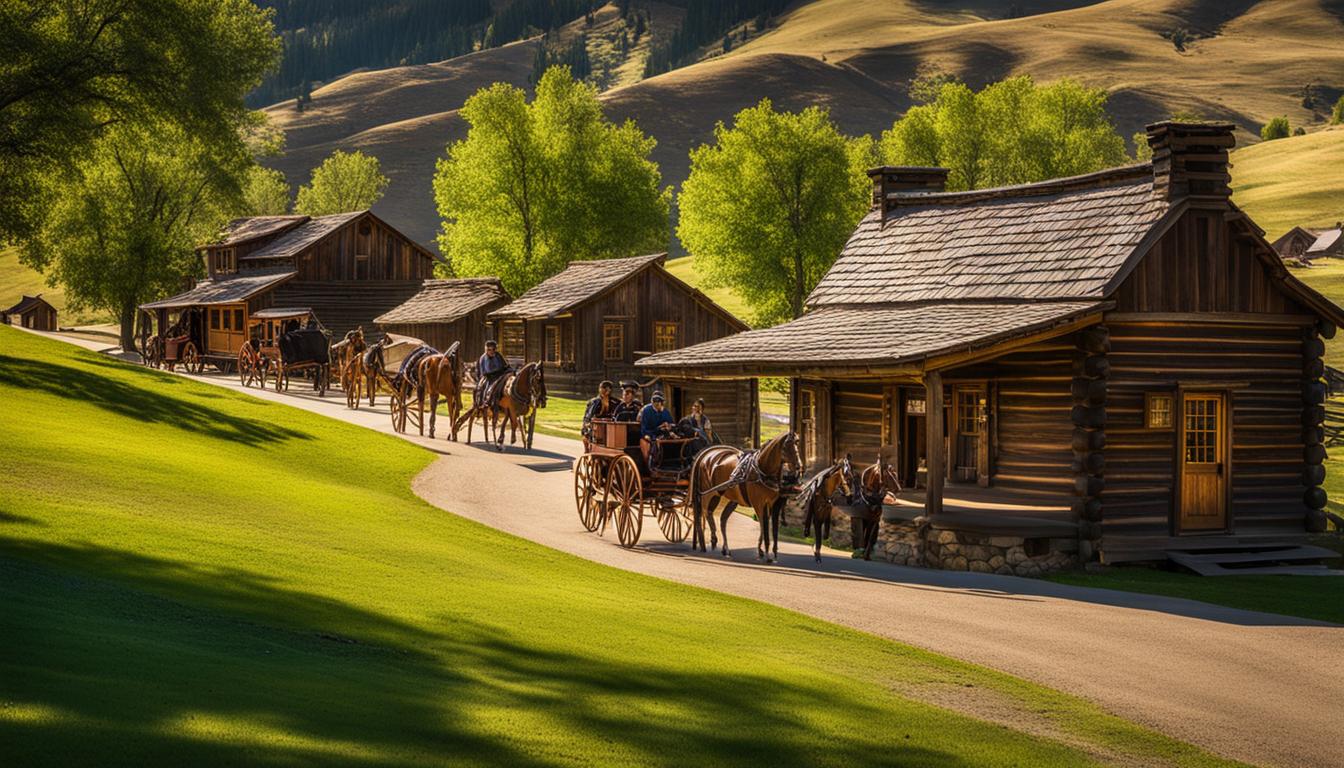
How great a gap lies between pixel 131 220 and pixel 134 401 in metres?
36.3

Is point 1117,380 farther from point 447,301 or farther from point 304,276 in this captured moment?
point 304,276

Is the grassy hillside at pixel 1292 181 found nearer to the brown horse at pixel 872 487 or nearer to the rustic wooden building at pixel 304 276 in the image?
the rustic wooden building at pixel 304 276

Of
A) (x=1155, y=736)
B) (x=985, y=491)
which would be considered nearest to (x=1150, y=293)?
(x=985, y=491)

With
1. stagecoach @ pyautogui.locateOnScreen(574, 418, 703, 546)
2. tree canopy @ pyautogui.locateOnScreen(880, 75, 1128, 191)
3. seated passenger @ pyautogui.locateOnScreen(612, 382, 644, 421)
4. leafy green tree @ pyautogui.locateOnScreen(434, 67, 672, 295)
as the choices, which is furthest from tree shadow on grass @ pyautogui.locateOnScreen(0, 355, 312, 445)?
tree canopy @ pyautogui.locateOnScreen(880, 75, 1128, 191)

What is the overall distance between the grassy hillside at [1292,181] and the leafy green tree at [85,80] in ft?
261

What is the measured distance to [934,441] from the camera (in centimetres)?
2020

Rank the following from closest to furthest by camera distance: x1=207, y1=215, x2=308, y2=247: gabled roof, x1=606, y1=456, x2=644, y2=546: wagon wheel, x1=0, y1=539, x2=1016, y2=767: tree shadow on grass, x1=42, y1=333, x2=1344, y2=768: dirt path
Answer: x1=0, y1=539, x2=1016, y2=767: tree shadow on grass → x1=42, y1=333, x2=1344, y2=768: dirt path → x1=606, y1=456, x2=644, y2=546: wagon wheel → x1=207, y1=215, x2=308, y2=247: gabled roof

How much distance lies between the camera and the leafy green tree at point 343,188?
11562cm

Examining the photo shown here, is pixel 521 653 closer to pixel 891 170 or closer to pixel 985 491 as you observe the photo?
pixel 985 491

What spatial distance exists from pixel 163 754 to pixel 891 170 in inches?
967

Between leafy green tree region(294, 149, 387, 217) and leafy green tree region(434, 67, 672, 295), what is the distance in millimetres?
44805

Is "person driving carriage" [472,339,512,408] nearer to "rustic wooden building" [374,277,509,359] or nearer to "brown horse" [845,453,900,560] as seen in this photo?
"brown horse" [845,453,900,560]

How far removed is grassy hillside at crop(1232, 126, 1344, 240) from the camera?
99875 mm

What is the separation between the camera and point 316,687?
8.42 metres
